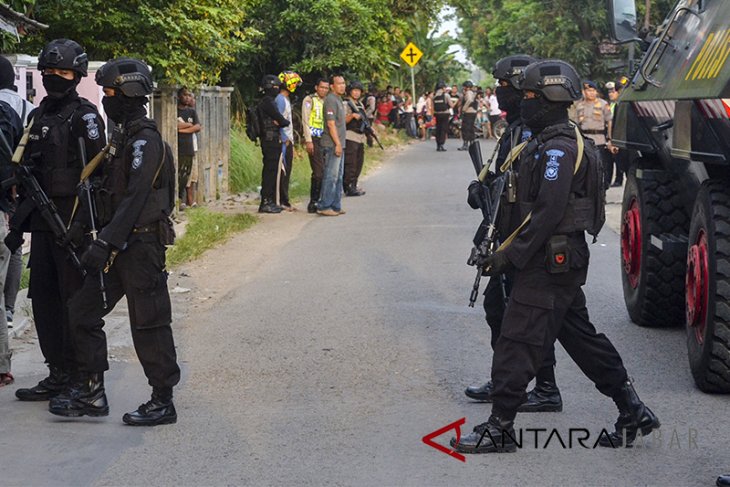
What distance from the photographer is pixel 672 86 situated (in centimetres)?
774

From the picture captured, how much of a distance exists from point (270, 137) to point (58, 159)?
10049 mm

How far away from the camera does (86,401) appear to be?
6.52 metres

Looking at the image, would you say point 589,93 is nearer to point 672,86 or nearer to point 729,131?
point 672,86

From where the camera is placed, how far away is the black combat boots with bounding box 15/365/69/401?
271 inches

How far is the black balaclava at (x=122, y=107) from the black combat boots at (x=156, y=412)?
1.34 metres

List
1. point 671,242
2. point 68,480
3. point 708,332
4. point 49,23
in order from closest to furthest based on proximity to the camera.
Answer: point 68,480 → point 708,332 → point 671,242 → point 49,23

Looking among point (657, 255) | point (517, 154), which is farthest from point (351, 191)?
point (517, 154)

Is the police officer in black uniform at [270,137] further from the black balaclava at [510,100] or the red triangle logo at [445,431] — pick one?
the red triangle logo at [445,431]

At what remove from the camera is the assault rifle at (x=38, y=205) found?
21.6 feet

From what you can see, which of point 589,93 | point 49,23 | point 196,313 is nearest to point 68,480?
point 196,313

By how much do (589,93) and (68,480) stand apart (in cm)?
1358

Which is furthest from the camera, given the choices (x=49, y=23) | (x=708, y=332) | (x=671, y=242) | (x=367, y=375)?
(x=49, y=23)

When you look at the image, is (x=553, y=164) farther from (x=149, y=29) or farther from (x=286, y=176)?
(x=286, y=176)

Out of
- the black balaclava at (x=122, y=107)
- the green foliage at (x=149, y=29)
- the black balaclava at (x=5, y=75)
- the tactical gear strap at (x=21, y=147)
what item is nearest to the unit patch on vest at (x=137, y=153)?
the black balaclava at (x=122, y=107)
